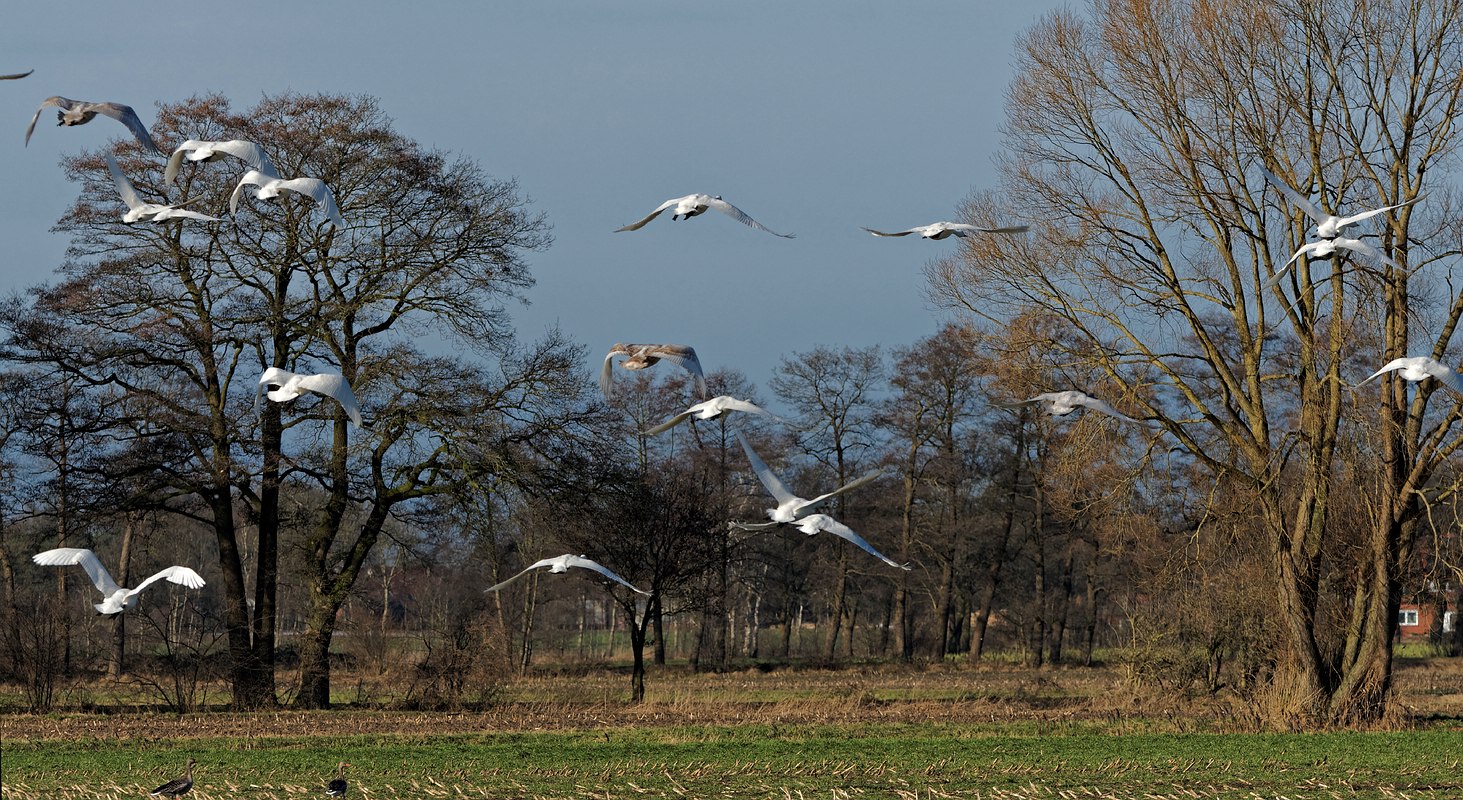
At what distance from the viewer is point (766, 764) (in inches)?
731

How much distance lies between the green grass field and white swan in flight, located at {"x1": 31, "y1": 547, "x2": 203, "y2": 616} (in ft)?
6.79

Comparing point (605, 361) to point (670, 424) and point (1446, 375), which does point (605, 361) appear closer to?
point (670, 424)

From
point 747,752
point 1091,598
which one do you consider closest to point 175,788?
point 747,752

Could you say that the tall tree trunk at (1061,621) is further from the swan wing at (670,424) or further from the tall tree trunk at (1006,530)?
the swan wing at (670,424)

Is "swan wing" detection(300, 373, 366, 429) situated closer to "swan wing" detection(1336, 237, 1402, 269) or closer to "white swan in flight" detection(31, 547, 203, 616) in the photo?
"white swan in flight" detection(31, 547, 203, 616)

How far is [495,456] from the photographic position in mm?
30016

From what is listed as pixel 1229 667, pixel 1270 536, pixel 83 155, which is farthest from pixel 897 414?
pixel 83 155

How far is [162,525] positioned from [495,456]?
25.5ft

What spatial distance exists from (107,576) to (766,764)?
847 cm

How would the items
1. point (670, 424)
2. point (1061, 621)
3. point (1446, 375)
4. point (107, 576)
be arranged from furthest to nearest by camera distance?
point (1061, 621)
point (1446, 375)
point (107, 576)
point (670, 424)

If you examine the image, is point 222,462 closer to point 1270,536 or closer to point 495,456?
point 495,456

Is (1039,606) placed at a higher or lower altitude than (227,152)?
lower

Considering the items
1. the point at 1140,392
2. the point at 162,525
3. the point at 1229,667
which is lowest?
the point at 1229,667

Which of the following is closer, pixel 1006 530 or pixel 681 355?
pixel 681 355
